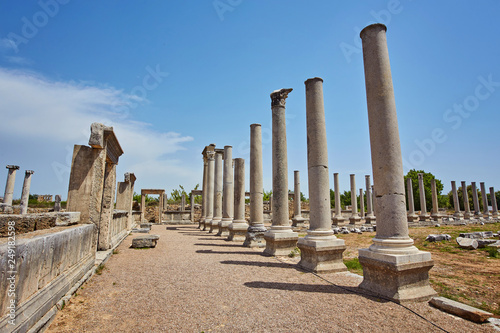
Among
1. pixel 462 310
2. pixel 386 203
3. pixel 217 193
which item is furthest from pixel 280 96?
pixel 217 193

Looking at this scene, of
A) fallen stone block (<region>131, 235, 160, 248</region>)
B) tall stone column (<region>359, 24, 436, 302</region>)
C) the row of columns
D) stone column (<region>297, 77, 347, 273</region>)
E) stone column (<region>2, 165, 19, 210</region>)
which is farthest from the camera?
stone column (<region>2, 165, 19, 210</region>)

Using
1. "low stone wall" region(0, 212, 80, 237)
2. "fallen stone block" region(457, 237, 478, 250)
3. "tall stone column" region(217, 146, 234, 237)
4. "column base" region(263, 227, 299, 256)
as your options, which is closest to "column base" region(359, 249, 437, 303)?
"column base" region(263, 227, 299, 256)

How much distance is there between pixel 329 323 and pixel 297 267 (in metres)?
3.71

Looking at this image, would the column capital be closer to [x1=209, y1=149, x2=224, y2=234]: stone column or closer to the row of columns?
[x1=209, y1=149, x2=224, y2=234]: stone column

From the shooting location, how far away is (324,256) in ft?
22.7

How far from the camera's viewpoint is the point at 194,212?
3192cm

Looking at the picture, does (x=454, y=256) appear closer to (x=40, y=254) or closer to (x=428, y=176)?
(x=40, y=254)

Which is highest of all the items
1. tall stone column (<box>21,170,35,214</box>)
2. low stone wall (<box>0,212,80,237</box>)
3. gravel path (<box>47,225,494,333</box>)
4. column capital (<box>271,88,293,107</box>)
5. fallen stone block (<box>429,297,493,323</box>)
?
column capital (<box>271,88,293,107</box>)

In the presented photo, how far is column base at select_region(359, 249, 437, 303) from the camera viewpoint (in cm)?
465

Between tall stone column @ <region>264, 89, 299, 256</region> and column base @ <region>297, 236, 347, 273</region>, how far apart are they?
199 cm

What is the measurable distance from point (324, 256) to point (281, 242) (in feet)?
7.93

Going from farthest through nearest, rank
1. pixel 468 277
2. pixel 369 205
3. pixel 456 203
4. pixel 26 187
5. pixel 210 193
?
pixel 456 203 < pixel 369 205 < pixel 26 187 < pixel 210 193 < pixel 468 277

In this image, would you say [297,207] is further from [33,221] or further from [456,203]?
[33,221]

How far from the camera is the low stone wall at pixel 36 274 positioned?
2.85 meters
